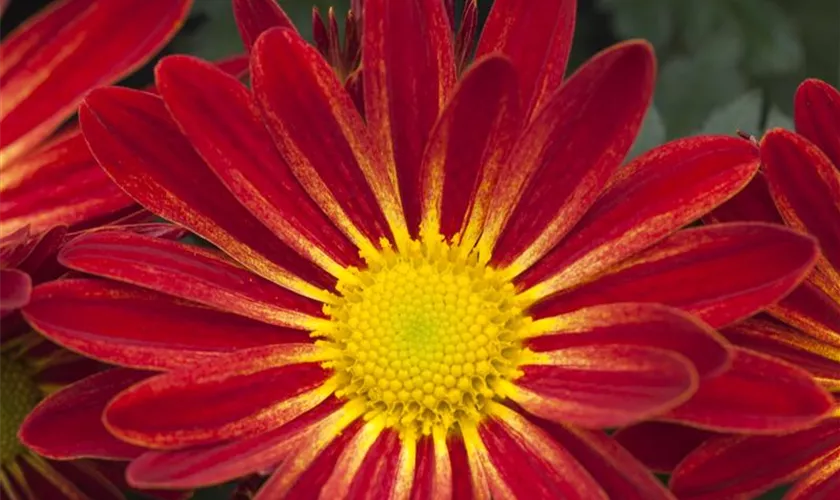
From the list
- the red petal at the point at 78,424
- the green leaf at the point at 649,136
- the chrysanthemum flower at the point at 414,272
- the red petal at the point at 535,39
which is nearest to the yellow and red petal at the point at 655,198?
the chrysanthemum flower at the point at 414,272

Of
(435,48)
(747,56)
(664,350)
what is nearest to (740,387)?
(664,350)

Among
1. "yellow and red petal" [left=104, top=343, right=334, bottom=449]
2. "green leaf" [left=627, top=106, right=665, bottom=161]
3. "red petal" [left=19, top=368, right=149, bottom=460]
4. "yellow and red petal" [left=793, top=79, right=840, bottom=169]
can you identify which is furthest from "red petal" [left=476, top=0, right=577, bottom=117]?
"green leaf" [left=627, top=106, right=665, bottom=161]

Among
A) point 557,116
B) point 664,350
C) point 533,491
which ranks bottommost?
point 533,491

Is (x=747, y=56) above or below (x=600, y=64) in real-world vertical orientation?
below

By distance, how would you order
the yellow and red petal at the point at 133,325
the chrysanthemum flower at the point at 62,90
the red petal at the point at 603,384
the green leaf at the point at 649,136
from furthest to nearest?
1. the green leaf at the point at 649,136
2. the chrysanthemum flower at the point at 62,90
3. the yellow and red petal at the point at 133,325
4. the red petal at the point at 603,384

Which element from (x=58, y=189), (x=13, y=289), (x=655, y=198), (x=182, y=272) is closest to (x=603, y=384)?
(x=655, y=198)

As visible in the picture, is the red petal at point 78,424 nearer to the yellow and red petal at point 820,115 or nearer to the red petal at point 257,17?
the red petal at point 257,17

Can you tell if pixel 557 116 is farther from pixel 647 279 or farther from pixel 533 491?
pixel 533 491
